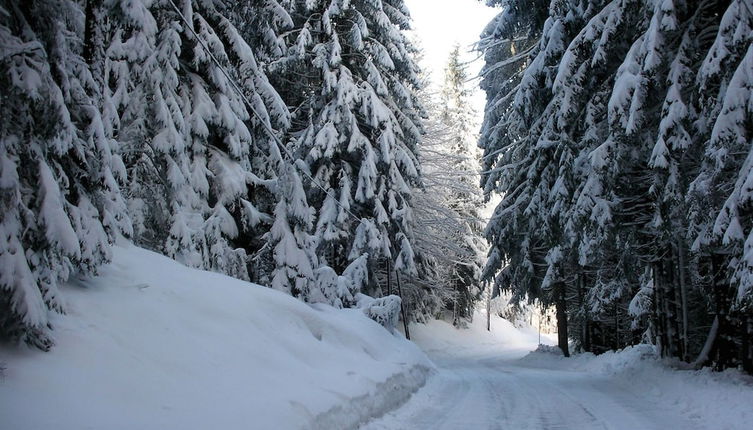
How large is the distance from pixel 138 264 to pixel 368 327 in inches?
237

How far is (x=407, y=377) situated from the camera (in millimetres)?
10391

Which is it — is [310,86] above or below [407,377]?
above

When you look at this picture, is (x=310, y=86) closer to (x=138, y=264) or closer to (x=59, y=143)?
(x=138, y=264)

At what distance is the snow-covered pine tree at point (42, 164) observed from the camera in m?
3.88

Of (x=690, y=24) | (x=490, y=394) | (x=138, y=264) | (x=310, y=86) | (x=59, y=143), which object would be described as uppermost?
(x=310, y=86)

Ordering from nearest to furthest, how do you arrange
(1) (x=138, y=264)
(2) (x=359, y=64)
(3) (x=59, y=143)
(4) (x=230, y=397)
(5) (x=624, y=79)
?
(3) (x=59, y=143) → (4) (x=230, y=397) → (1) (x=138, y=264) → (5) (x=624, y=79) → (2) (x=359, y=64)

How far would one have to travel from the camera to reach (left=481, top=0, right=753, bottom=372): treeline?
295 inches

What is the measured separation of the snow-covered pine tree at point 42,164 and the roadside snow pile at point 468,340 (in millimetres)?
26564

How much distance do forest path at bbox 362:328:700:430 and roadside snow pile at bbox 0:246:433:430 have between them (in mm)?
554

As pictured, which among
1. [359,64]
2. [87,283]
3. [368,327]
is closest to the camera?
[87,283]

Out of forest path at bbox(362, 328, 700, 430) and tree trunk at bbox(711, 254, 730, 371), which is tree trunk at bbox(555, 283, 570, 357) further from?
tree trunk at bbox(711, 254, 730, 371)

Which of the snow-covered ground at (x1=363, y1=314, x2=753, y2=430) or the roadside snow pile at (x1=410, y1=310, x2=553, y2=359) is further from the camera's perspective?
the roadside snow pile at (x1=410, y1=310, x2=553, y2=359)

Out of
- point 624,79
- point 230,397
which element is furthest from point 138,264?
point 624,79

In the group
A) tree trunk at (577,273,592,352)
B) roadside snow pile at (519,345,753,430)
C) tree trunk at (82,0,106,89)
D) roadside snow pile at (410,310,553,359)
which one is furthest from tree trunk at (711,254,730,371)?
roadside snow pile at (410,310,553,359)
